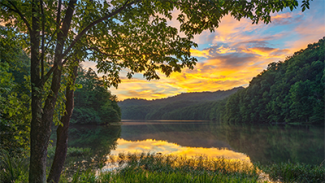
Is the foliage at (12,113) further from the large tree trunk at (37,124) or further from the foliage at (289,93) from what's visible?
the foliage at (289,93)

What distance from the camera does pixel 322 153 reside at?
68.5ft

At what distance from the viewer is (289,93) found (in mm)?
70125

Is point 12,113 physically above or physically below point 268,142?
above

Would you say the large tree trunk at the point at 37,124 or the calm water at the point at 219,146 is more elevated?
the large tree trunk at the point at 37,124

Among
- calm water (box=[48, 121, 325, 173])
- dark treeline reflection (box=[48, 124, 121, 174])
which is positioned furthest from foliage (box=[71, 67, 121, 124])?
dark treeline reflection (box=[48, 124, 121, 174])

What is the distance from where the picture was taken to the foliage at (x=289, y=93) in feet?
202

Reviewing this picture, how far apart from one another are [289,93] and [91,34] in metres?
79.7

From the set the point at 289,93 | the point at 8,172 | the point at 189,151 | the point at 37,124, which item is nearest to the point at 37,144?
the point at 37,124

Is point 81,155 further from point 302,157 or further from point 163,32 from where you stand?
point 302,157

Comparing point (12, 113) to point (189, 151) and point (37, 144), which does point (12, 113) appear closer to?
point (37, 144)

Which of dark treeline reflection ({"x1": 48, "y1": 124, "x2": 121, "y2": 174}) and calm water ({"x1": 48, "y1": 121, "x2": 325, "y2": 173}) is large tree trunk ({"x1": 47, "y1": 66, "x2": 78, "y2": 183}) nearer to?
dark treeline reflection ({"x1": 48, "y1": 124, "x2": 121, "y2": 174})

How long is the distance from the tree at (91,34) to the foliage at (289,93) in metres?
67.7

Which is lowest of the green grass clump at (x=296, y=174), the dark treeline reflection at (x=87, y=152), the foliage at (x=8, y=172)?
the dark treeline reflection at (x=87, y=152)

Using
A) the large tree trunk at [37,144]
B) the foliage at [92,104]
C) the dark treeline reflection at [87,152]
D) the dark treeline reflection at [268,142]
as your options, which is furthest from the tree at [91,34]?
the foliage at [92,104]
